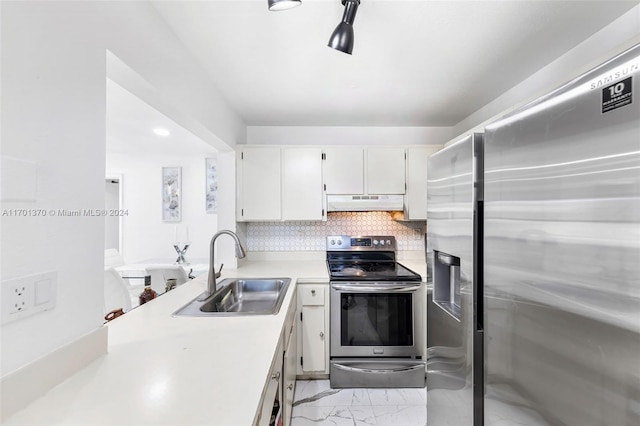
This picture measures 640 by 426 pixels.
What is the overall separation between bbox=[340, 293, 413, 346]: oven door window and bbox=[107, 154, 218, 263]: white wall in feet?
8.53

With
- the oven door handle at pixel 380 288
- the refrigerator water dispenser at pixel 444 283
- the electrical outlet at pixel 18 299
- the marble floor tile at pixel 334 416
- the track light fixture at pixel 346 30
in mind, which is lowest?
the marble floor tile at pixel 334 416

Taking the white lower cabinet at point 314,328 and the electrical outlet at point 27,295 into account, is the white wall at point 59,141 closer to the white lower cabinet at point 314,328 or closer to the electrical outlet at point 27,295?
the electrical outlet at point 27,295

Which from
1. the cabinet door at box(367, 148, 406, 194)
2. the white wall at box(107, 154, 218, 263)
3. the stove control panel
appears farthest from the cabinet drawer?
the white wall at box(107, 154, 218, 263)

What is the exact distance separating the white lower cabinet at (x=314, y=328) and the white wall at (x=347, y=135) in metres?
1.52

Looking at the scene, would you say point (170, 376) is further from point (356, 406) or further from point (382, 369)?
point (382, 369)

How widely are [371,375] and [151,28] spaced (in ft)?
8.35

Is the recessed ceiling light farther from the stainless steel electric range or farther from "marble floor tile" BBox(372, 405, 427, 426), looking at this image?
"marble floor tile" BBox(372, 405, 427, 426)

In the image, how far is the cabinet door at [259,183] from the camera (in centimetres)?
277

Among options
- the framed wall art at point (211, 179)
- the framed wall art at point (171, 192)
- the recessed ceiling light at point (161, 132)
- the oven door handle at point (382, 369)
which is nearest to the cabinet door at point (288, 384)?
the oven door handle at point (382, 369)

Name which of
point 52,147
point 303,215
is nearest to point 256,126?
point 303,215

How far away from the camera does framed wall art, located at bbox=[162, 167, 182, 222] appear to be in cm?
422

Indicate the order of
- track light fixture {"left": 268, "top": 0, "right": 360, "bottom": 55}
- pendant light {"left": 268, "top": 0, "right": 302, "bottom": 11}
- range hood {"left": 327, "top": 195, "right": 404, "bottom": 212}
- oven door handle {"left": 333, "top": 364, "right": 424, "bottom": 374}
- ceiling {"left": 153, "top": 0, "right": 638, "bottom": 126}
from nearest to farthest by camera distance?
1. pendant light {"left": 268, "top": 0, "right": 302, "bottom": 11}
2. track light fixture {"left": 268, "top": 0, "right": 360, "bottom": 55}
3. ceiling {"left": 153, "top": 0, "right": 638, "bottom": 126}
4. oven door handle {"left": 333, "top": 364, "right": 424, "bottom": 374}
5. range hood {"left": 327, "top": 195, "right": 404, "bottom": 212}

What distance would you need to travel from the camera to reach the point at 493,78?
1986mm

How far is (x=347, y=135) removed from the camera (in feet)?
10.1
